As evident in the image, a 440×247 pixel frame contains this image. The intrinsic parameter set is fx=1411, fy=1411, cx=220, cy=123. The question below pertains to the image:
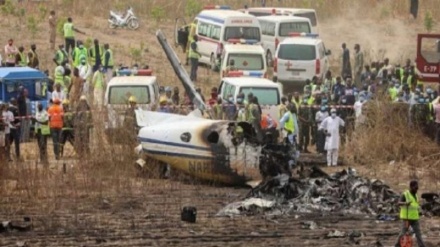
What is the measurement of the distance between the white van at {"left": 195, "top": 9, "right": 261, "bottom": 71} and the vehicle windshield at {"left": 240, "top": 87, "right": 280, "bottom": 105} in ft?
34.1

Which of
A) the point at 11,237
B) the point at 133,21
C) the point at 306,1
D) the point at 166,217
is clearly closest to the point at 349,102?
the point at 166,217

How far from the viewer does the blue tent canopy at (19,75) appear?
35875 mm

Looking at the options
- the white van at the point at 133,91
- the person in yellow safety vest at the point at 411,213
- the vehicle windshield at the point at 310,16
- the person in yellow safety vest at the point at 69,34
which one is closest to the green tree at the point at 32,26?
the person in yellow safety vest at the point at 69,34

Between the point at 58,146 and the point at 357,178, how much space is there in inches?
295

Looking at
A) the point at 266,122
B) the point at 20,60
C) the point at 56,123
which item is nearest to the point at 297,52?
the point at 20,60

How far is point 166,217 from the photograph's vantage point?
2600 cm

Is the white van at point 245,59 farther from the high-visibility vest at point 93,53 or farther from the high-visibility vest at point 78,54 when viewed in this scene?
the high-visibility vest at point 78,54

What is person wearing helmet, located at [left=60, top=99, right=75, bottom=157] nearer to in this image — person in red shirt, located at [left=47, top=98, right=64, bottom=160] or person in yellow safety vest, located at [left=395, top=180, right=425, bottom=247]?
person in red shirt, located at [left=47, top=98, right=64, bottom=160]

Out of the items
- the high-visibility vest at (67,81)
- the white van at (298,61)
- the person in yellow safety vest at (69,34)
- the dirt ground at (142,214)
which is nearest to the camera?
the dirt ground at (142,214)

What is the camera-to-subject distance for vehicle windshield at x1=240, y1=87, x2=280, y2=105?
35500 millimetres

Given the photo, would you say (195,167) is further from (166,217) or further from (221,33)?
(221,33)

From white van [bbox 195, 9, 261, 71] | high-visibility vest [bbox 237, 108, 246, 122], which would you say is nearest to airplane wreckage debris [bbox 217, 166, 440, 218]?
high-visibility vest [bbox 237, 108, 246, 122]

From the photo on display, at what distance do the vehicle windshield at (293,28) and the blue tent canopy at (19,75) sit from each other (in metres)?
14.0

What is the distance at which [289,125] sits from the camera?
3269 centimetres
